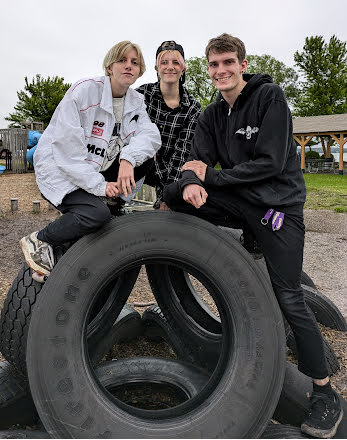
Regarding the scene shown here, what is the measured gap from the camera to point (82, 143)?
2.34 meters

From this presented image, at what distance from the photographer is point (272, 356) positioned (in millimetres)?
2135

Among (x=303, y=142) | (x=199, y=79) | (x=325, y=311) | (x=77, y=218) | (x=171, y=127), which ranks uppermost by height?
(x=199, y=79)

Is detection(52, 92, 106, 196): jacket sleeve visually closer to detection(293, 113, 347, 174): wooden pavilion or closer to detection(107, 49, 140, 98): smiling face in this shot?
detection(107, 49, 140, 98): smiling face

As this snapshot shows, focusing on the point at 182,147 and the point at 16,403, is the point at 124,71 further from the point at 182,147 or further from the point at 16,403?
the point at 16,403

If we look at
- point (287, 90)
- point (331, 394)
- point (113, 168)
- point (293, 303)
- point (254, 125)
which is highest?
point (287, 90)

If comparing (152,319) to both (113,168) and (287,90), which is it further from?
Answer: (287,90)

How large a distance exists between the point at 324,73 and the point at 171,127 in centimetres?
4265

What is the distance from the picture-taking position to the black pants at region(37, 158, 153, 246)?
221 centimetres

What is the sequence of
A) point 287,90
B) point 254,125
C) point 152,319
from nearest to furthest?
point 254,125 < point 152,319 < point 287,90

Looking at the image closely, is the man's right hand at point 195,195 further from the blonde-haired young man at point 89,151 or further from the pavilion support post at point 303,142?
the pavilion support post at point 303,142

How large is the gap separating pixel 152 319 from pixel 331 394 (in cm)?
176

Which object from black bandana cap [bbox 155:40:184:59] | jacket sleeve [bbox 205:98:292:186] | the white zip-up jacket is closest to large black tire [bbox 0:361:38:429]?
the white zip-up jacket

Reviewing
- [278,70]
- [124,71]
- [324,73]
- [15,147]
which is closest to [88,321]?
[124,71]

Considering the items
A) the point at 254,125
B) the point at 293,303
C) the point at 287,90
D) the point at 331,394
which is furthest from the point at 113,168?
the point at 287,90
